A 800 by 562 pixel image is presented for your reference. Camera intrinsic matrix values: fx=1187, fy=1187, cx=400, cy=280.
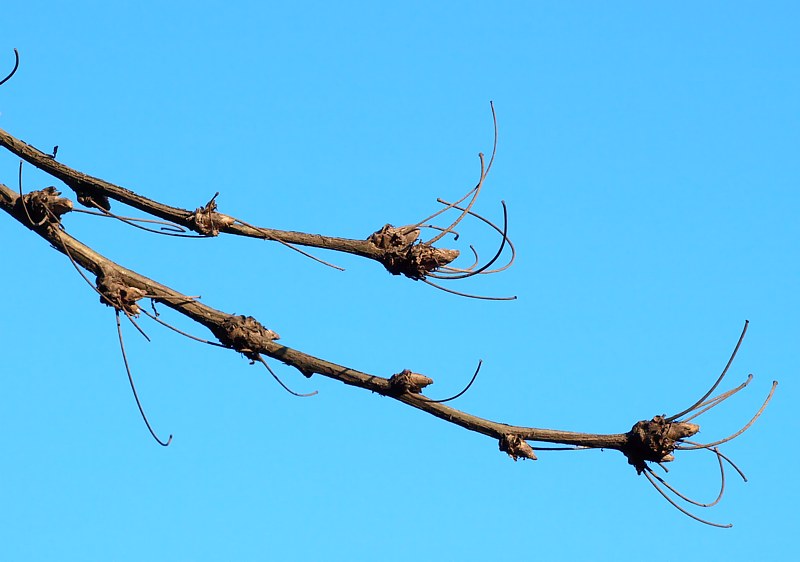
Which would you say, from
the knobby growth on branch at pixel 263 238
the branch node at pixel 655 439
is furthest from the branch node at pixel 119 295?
the branch node at pixel 655 439

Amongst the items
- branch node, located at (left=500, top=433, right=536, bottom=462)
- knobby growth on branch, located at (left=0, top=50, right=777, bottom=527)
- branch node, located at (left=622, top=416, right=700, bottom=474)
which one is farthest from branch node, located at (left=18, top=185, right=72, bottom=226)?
branch node, located at (left=622, top=416, right=700, bottom=474)

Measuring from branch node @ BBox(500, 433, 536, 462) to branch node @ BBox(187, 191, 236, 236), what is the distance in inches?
72.2

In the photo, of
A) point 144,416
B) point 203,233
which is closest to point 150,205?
point 203,233

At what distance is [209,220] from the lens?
6.21m

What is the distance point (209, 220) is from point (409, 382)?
136 cm

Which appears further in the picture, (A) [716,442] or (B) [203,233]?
(B) [203,233]

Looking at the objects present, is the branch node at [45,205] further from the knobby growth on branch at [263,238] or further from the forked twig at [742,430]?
the forked twig at [742,430]

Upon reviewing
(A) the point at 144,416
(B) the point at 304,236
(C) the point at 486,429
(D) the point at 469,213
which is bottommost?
(A) the point at 144,416

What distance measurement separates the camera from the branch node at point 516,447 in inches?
231

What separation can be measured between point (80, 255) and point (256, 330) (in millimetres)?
1059

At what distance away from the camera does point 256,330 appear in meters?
6.08

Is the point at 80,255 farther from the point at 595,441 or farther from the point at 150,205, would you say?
the point at 595,441

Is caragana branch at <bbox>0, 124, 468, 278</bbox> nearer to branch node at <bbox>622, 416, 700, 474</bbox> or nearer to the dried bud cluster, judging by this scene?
the dried bud cluster

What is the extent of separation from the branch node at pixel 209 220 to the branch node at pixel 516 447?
1.83 meters
